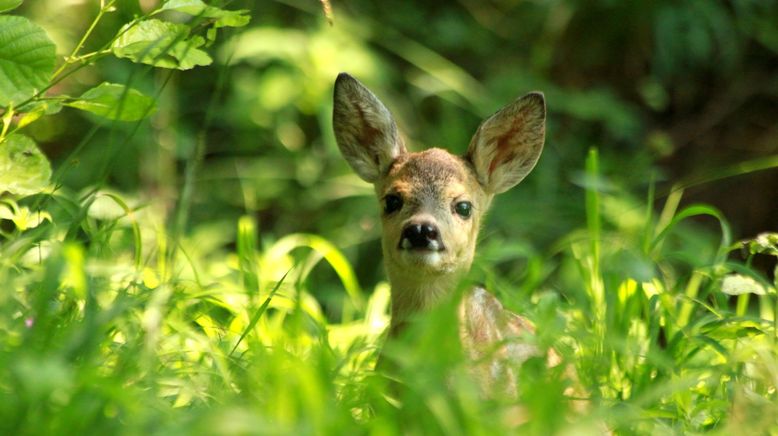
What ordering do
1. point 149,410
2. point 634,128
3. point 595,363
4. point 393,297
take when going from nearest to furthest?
point 149,410, point 595,363, point 393,297, point 634,128

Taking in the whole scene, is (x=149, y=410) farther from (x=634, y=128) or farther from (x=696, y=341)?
(x=634, y=128)

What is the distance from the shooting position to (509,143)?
4594mm

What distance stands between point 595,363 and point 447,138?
322cm

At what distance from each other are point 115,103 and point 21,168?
0.35 m

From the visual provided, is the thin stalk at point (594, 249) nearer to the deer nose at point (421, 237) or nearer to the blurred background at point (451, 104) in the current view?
the deer nose at point (421, 237)

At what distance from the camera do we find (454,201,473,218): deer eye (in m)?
4.25

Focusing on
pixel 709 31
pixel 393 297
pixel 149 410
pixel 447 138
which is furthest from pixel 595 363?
pixel 709 31

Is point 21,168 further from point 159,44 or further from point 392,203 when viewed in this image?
point 392,203

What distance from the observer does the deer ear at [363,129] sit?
14.8 feet

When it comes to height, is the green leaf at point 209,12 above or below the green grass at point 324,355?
above

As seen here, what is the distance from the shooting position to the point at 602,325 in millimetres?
3855

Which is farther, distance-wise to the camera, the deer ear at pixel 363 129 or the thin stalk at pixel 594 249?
the deer ear at pixel 363 129

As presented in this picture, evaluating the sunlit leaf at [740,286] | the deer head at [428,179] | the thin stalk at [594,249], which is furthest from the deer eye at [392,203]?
Answer: the sunlit leaf at [740,286]

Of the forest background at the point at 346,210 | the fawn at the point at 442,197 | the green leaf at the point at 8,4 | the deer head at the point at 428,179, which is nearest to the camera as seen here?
the forest background at the point at 346,210
